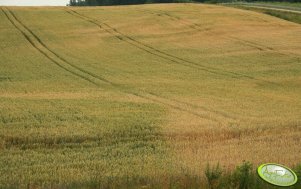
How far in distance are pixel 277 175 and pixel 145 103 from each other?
1191 cm

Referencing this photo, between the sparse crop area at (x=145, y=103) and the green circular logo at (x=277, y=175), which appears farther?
the sparse crop area at (x=145, y=103)

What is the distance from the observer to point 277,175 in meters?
7.80

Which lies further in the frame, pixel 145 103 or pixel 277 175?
pixel 145 103

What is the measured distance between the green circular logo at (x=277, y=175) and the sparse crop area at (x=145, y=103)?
1342 mm

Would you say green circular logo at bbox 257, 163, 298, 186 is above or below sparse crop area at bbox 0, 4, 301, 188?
above

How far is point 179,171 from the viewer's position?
11234 millimetres

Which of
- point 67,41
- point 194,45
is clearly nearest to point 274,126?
point 194,45

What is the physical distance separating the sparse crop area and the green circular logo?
1.34 m

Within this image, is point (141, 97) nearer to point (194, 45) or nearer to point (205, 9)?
point (194, 45)

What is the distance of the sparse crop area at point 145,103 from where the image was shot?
11.5 m

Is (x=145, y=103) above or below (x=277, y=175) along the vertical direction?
below

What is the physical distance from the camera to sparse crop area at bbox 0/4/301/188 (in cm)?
1148

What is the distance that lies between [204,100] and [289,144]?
6748 millimetres

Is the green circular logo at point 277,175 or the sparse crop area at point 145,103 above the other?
the green circular logo at point 277,175
